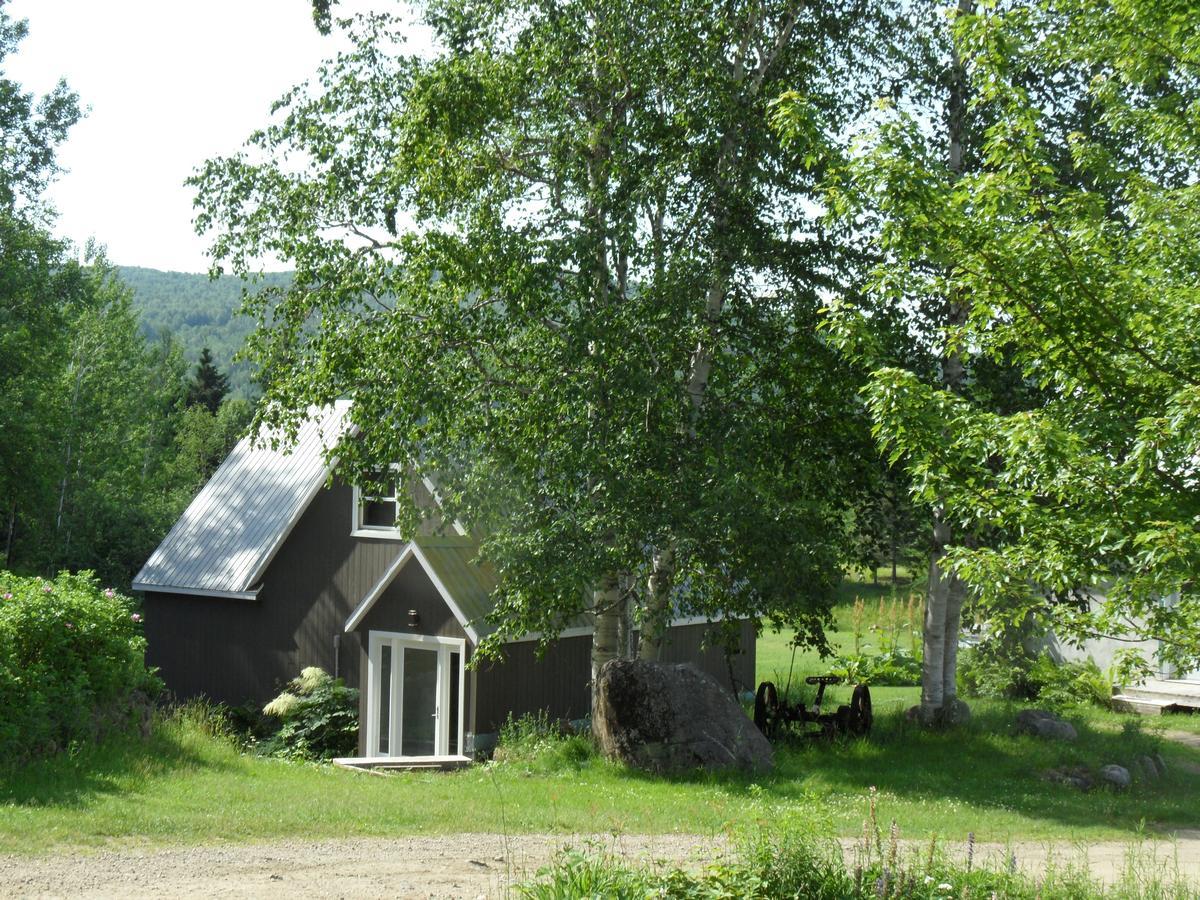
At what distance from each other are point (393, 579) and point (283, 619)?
414 cm

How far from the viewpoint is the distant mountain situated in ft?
514

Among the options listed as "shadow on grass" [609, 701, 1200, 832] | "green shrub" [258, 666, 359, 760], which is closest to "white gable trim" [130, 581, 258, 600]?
"green shrub" [258, 666, 359, 760]

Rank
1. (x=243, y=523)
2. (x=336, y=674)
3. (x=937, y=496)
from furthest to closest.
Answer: (x=243, y=523), (x=336, y=674), (x=937, y=496)

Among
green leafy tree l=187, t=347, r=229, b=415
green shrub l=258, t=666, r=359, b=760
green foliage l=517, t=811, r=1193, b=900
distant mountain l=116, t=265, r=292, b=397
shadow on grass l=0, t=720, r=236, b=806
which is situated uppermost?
distant mountain l=116, t=265, r=292, b=397

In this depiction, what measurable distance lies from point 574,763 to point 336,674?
7.40m

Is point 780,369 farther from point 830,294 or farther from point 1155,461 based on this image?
point 1155,461

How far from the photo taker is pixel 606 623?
1878 centimetres

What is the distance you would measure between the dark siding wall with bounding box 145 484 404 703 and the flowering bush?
25.2ft

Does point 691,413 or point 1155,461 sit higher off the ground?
point 691,413

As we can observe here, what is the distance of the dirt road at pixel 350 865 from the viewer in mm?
8664

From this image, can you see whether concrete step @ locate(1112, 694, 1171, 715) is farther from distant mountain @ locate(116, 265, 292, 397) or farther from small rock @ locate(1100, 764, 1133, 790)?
distant mountain @ locate(116, 265, 292, 397)

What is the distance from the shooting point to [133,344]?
54.8 m

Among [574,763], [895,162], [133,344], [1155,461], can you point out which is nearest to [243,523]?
[574,763]

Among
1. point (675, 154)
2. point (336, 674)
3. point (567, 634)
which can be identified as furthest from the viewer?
point (336, 674)
